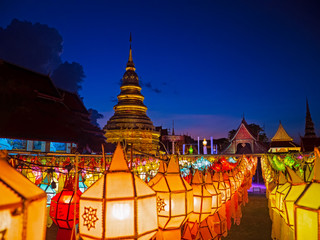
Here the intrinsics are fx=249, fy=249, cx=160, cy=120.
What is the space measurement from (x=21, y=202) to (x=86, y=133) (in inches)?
774

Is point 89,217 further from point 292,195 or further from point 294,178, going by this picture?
point 294,178

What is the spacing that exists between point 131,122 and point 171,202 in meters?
26.5

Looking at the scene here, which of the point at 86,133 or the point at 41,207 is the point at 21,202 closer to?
the point at 41,207

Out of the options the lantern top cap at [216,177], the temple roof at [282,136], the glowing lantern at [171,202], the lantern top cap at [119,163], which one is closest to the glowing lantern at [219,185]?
the lantern top cap at [216,177]

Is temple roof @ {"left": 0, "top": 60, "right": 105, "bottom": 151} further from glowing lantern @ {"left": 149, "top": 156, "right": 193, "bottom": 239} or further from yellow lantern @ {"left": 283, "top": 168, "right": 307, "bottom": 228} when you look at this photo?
yellow lantern @ {"left": 283, "top": 168, "right": 307, "bottom": 228}

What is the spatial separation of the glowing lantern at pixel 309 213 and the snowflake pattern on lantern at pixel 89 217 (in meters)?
2.23

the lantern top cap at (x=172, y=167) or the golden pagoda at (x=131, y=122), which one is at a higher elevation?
the golden pagoda at (x=131, y=122)

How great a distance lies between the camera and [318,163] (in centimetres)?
278

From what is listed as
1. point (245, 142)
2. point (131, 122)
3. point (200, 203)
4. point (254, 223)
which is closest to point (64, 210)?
point (200, 203)

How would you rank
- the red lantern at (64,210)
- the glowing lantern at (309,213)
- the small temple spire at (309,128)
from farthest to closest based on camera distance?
1. the small temple spire at (309,128)
2. the red lantern at (64,210)
3. the glowing lantern at (309,213)

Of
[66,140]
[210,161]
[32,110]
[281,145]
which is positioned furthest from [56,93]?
[281,145]

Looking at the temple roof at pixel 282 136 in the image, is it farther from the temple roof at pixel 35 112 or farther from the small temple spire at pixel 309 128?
the temple roof at pixel 35 112

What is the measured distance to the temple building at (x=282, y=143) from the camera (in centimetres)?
2755

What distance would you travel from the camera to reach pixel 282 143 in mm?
27922
